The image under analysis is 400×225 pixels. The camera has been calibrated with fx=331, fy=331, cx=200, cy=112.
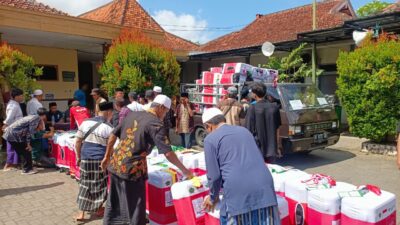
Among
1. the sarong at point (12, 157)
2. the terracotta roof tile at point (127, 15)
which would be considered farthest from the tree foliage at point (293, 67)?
the sarong at point (12, 157)

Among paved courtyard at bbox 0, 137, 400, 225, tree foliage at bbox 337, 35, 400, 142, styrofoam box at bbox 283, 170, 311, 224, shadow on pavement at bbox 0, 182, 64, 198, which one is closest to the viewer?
styrofoam box at bbox 283, 170, 311, 224

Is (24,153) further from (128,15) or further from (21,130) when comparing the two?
(128,15)

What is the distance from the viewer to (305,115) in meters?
7.09

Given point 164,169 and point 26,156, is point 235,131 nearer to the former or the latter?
point 164,169

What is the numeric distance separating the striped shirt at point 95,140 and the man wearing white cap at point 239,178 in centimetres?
202

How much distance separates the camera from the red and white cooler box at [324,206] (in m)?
2.93

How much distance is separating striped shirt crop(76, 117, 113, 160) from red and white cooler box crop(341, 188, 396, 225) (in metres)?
2.86

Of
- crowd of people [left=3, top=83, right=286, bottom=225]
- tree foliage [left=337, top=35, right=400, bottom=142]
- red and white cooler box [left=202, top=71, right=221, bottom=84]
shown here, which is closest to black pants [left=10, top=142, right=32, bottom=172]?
crowd of people [left=3, top=83, right=286, bottom=225]

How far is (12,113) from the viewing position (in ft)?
22.8

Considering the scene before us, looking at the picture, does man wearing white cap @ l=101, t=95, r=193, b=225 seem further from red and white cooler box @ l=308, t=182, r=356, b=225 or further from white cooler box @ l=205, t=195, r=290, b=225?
red and white cooler box @ l=308, t=182, r=356, b=225

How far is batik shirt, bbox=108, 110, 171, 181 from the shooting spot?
3262mm

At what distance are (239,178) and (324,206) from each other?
38.2 inches

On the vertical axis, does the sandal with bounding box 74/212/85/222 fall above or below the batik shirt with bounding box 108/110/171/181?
below

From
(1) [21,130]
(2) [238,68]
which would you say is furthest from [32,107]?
(2) [238,68]
